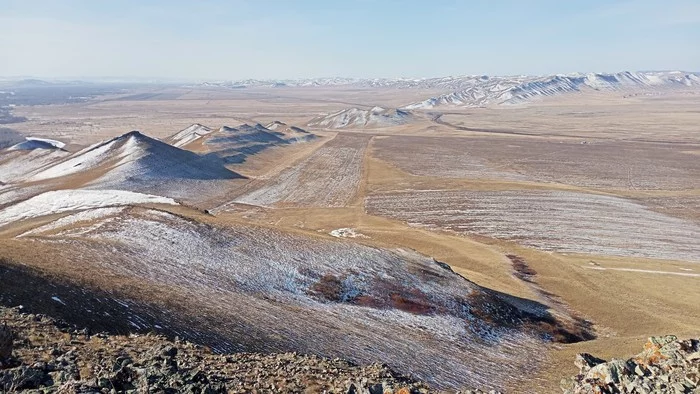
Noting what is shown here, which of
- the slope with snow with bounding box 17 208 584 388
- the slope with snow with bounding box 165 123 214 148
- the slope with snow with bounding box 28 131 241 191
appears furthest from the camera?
the slope with snow with bounding box 165 123 214 148

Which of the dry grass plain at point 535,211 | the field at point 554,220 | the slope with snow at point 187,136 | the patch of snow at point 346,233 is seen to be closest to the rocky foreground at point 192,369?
the dry grass plain at point 535,211

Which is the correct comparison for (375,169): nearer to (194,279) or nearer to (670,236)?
(670,236)

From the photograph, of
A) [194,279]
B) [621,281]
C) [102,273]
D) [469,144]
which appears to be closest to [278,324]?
[194,279]

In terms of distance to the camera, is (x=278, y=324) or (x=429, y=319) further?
(x=429, y=319)

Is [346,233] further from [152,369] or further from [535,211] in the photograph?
[152,369]

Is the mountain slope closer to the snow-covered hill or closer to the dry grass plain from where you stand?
the dry grass plain

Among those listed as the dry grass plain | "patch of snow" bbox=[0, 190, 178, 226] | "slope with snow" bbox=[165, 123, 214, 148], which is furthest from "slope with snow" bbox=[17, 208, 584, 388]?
"slope with snow" bbox=[165, 123, 214, 148]

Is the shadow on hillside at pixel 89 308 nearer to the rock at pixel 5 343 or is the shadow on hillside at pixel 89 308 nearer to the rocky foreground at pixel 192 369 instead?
the rocky foreground at pixel 192 369
